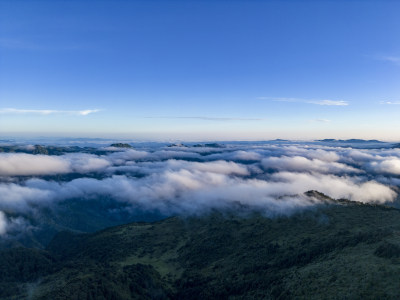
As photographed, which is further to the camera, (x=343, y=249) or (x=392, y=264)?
(x=343, y=249)

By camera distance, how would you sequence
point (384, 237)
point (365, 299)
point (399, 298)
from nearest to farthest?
1. point (399, 298)
2. point (365, 299)
3. point (384, 237)

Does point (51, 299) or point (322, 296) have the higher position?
point (322, 296)

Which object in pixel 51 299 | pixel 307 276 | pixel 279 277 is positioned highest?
pixel 307 276

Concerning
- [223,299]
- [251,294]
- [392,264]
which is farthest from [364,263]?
A: [223,299]

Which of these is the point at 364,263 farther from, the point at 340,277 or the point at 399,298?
the point at 399,298

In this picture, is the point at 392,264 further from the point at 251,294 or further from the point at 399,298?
the point at 251,294

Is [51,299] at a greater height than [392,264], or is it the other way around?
[392,264]

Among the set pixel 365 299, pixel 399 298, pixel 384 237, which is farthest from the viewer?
pixel 384 237

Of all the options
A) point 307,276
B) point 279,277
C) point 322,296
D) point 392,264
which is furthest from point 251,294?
point 392,264

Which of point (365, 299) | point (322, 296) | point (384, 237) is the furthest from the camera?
point (384, 237)

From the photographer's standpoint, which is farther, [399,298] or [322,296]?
[322,296]
